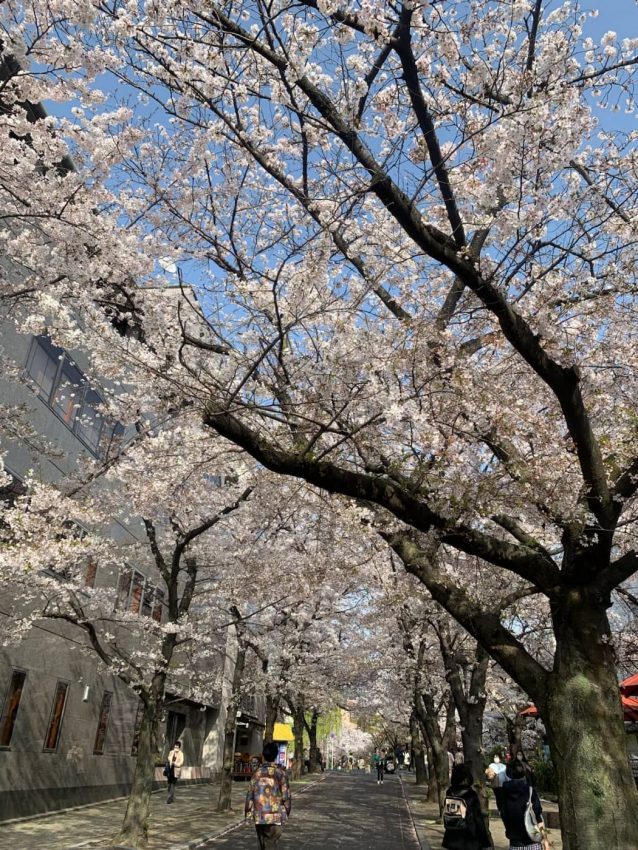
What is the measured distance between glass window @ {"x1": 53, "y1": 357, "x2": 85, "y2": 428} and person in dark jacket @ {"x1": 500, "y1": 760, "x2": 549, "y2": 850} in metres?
12.6

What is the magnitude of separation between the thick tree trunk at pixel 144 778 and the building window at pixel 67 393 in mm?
4949

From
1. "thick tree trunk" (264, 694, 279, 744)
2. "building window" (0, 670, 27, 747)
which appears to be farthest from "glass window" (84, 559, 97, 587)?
"thick tree trunk" (264, 694, 279, 744)

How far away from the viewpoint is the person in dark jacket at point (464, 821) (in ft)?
25.8

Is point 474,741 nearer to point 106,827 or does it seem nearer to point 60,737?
point 106,827

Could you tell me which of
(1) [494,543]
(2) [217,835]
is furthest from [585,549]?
(2) [217,835]

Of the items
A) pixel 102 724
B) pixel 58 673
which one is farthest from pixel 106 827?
pixel 102 724

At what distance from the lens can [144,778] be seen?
39.0 ft

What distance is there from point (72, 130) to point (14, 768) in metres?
13.0

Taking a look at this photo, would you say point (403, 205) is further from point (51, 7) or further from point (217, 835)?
point (217, 835)

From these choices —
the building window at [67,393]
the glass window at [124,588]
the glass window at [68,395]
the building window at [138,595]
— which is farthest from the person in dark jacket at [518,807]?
the glass window at [124,588]

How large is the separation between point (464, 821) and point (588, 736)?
276cm

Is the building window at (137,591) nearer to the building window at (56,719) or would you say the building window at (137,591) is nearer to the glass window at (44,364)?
the building window at (56,719)

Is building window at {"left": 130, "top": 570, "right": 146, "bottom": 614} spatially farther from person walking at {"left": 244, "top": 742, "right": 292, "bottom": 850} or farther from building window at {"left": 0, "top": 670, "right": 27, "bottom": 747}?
person walking at {"left": 244, "top": 742, "right": 292, "bottom": 850}

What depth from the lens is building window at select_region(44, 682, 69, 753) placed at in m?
15.2
